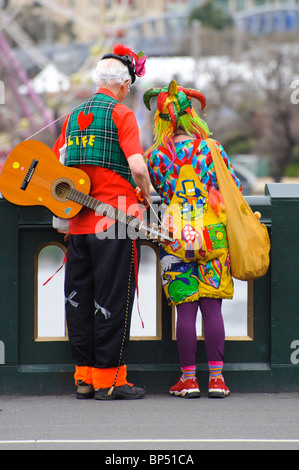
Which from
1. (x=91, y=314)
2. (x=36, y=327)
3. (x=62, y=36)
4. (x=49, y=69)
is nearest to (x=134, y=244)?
(x=91, y=314)

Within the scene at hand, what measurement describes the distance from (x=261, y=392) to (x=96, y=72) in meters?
2.05

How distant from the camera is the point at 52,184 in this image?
4.62 meters

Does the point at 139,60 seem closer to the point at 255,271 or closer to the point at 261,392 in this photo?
the point at 255,271

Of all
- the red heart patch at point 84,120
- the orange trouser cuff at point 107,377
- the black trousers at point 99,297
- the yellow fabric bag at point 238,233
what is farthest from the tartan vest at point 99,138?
the orange trouser cuff at point 107,377

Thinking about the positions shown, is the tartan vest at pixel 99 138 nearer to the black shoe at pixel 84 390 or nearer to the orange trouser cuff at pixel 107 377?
the orange trouser cuff at pixel 107 377

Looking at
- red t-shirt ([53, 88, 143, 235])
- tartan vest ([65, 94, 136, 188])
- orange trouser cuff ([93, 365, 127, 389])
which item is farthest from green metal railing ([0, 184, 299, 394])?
tartan vest ([65, 94, 136, 188])

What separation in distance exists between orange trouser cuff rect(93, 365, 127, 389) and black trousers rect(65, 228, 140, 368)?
4cm

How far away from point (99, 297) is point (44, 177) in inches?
27.9

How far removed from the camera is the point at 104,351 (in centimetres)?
464

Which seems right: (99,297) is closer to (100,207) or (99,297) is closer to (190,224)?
(100,207)

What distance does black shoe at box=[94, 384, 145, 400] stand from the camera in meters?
4.73

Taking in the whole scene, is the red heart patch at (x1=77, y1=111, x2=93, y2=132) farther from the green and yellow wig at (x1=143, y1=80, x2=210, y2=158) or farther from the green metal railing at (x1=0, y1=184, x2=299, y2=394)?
the green metal railing at (x1=0, y1=184, x2=299, y2=394)

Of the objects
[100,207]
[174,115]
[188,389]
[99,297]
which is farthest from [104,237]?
A: [188,389]

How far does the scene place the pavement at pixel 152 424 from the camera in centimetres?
391
